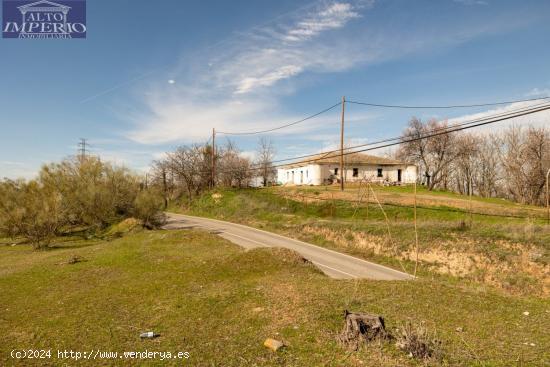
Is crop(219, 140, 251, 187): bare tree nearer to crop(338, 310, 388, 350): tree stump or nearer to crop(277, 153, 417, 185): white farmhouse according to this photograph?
crop(277, 153, 417, 185): white farmhouse

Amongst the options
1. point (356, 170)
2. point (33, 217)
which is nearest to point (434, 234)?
point (33, 217)

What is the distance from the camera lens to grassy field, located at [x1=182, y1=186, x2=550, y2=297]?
17.9 m

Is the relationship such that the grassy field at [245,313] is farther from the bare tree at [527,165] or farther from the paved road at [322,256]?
the bare tree at [527,165]

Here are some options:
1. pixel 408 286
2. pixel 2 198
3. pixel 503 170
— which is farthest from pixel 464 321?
pixel 503 170

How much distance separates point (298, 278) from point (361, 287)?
248cm

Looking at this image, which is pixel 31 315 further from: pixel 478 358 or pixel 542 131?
pixel 542 131

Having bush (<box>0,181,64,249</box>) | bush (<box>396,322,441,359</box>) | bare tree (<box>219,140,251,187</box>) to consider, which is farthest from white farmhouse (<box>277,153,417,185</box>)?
bush (<box>396,322,441,359</box>)

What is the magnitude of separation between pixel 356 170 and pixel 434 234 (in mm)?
32977

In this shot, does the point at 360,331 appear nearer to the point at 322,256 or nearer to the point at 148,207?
the point at 322,256

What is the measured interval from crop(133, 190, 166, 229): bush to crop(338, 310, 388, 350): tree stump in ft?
89.3

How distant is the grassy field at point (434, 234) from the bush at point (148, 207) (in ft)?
32.1

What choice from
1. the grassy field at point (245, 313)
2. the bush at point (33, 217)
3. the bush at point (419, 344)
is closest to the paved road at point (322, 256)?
the grassy field at point (245, 313)

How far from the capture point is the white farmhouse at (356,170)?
2121 inches

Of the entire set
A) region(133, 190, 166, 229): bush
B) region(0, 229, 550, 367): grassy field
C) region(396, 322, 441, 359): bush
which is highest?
region(133, 190, 166, 229): bush
